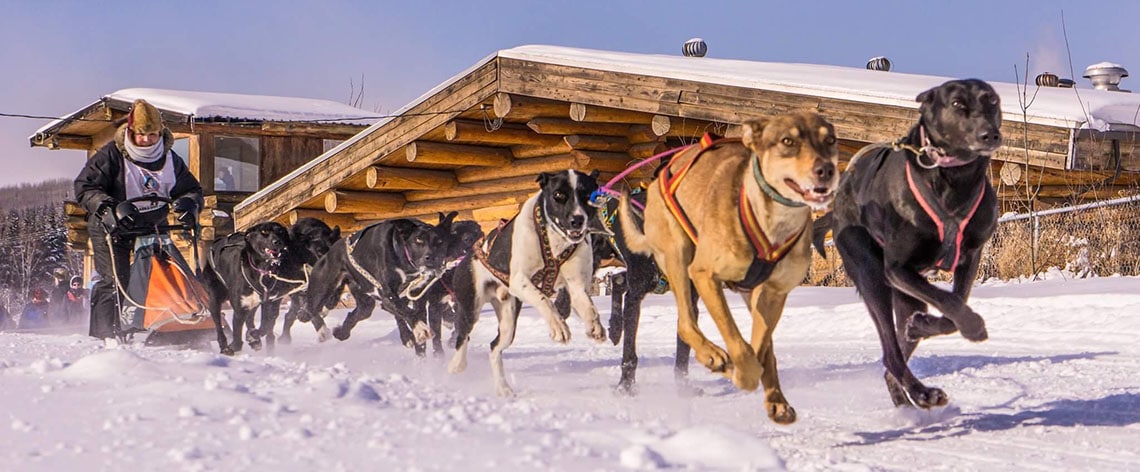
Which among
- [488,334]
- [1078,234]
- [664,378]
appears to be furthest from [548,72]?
[664,378]

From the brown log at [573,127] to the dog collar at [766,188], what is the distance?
33.8 feet

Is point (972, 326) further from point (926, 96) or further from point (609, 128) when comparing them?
point (609, 128)

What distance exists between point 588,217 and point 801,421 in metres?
1.81

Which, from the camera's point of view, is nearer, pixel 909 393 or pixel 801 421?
pixel 909 393

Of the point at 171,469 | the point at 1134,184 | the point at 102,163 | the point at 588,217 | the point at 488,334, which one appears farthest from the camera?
the point at 1134,184

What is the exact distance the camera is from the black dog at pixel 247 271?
8938mm

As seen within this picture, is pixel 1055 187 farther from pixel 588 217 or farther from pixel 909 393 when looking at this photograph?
pixel 909 393

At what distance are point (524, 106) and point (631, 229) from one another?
359 inches

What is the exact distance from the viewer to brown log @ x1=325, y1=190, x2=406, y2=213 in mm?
17266

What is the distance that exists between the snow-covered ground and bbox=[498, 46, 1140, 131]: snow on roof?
2827mm

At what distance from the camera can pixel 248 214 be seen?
1855 centimetres

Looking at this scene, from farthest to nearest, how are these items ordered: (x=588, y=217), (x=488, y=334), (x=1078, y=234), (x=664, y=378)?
(x=1078, y=234), (x=488, y=334), (x=664, y=378), (x=588, y=217)

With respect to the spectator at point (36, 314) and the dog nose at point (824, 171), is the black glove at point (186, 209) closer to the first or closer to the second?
the dog nose at point (824, 171)

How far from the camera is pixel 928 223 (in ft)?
15.6
